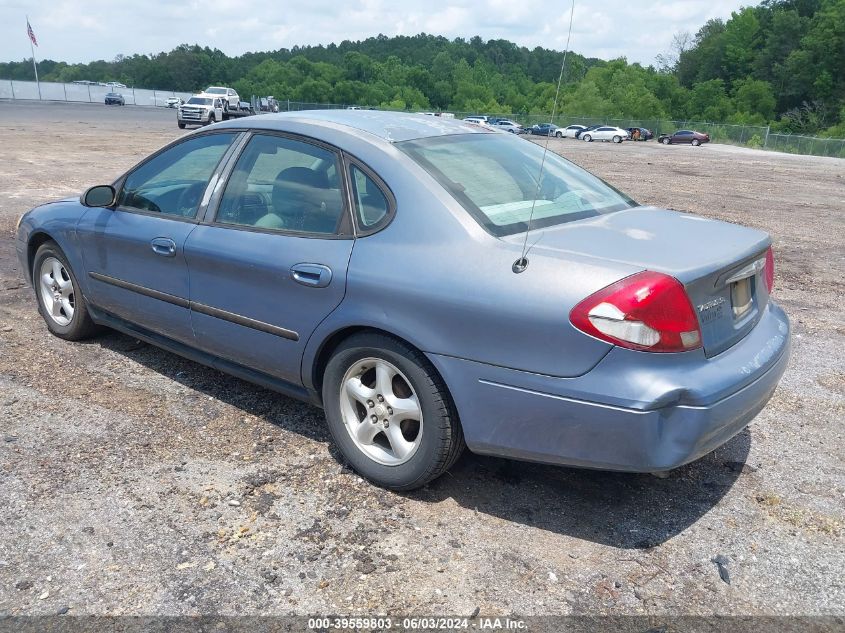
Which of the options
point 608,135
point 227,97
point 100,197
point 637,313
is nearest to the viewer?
point 637,313

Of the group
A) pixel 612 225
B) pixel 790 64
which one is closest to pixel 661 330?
pixel 612 225

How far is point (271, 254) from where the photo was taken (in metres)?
3.50

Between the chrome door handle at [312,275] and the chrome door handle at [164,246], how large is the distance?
95 cm

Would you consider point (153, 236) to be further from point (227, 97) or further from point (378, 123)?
point (227, 97)

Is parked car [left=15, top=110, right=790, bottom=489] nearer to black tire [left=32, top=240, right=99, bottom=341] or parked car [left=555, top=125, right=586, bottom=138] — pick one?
black tire [left=32, top=240, right=99, bottom=341]

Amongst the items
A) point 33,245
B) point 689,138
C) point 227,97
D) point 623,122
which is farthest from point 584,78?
point 33,245

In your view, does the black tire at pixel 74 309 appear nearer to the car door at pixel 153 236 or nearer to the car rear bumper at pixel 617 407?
the car door at pixel 153 236

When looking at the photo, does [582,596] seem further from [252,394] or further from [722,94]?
[722,94]

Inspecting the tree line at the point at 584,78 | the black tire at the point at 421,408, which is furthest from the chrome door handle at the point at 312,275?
the tree line at the point at 584,78

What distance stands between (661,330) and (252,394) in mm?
2602

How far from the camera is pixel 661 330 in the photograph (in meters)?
2.63

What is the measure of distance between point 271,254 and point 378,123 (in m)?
0.89

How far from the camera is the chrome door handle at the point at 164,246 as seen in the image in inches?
156

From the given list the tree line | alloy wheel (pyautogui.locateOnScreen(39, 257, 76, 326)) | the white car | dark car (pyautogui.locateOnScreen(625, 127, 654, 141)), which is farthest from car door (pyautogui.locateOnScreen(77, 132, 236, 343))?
the tree line
